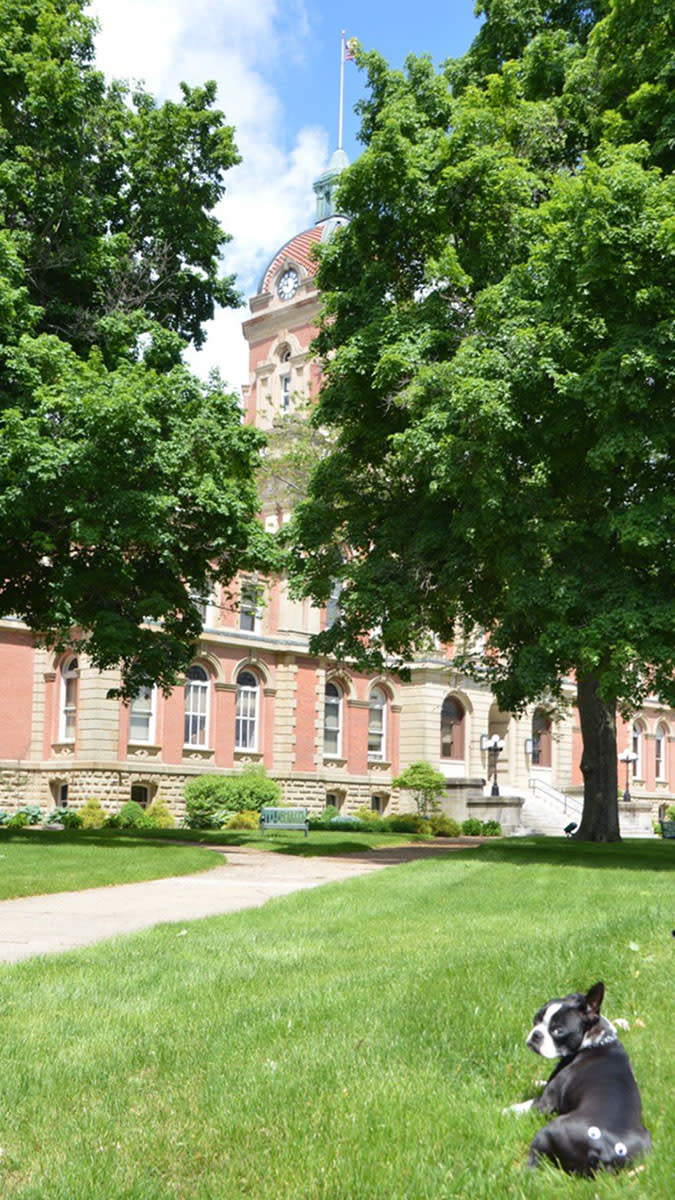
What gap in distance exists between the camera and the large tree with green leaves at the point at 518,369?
17.5 m

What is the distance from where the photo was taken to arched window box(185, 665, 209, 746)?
Result: 38438 millimetres

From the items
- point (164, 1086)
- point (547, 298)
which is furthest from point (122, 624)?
point (164, 1086)

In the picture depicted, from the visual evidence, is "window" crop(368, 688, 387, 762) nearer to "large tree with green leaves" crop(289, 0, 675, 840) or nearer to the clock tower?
the clock tower

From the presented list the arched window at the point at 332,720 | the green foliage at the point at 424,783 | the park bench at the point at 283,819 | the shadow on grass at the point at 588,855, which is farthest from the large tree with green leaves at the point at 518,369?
the arched window at the point at 332,720

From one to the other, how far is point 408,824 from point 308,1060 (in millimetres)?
31705

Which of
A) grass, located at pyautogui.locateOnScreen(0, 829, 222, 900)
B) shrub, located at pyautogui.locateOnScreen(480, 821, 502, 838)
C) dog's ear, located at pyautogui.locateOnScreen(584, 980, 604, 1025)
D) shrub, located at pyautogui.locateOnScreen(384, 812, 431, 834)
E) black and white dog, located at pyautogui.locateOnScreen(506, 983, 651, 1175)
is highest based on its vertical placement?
dog's ear, located at pyautogui.locateOnScreen(584, 980, 604, 1025)

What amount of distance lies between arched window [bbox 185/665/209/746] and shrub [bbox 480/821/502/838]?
395 inches

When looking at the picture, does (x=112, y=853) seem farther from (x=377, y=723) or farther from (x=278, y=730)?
(x=377, y=723)

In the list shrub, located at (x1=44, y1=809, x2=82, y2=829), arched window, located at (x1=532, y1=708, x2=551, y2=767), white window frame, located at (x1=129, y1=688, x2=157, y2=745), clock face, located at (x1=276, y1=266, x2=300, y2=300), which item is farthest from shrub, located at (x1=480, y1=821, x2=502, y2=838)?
clock face, located at (x1=276, y1=266, x2=300, y2=300)

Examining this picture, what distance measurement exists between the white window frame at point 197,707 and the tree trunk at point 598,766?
16515 mm

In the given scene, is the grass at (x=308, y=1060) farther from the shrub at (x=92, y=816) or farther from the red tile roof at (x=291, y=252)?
the red tile roof at (x=291, y=252)

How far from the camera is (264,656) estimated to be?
4097 centimetres

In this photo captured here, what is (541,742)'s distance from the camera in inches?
2035

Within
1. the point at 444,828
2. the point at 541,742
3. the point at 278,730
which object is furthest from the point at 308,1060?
the point at 541,742
